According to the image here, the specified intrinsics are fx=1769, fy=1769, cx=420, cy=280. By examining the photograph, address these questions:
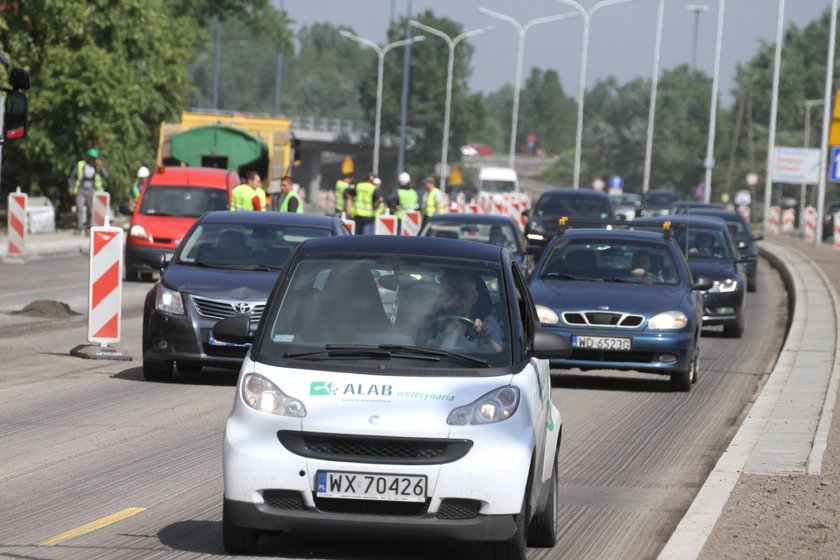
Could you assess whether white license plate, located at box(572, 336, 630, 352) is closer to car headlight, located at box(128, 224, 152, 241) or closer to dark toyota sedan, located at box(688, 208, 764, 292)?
car headlight, located at box(128, 224, 152, 241)

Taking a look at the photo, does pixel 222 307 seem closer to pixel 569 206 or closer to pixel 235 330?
pixel 235 330

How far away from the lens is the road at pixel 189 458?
313 inches

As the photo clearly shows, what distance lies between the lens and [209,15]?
69438 millimetres

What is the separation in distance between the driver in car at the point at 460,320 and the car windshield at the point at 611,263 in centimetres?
897

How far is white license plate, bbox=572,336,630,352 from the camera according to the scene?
15.6 m

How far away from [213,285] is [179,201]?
15.3 meters

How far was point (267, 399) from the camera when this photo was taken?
24.0 ft

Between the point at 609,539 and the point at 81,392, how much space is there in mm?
A: 6746

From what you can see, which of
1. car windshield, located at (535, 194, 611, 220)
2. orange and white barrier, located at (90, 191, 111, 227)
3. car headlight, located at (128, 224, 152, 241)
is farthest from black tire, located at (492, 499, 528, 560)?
orange and white barrier, located at (90, 191, 111, 227)

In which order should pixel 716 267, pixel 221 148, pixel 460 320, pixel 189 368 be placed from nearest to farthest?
pixel 460 320
pixel 189 368
pixel 716 267
pixel 221 148

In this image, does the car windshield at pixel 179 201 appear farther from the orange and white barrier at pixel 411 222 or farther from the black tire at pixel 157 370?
the black tire at pixel 157 370

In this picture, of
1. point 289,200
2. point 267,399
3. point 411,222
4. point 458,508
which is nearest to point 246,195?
point 289,200

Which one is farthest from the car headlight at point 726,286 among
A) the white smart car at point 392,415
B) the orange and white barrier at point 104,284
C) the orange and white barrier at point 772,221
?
the orange and white barrier at point 772,221

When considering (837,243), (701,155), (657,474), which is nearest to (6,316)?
(657,474)
